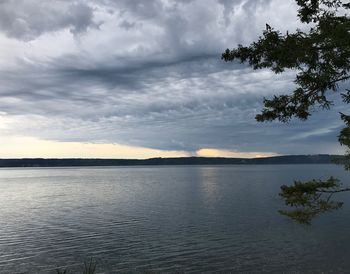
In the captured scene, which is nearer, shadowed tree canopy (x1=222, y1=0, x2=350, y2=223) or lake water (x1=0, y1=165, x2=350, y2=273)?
shadowed tree canopy (x1=222, y1=0, x2=350, y2=223)

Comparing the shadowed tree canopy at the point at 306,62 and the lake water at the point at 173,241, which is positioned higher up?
the shadowed tree canopy at the point at 306,62

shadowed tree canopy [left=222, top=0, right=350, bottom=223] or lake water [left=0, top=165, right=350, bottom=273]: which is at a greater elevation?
shadowed tree canopy [left=222, top=0, right=350, bottom=223]

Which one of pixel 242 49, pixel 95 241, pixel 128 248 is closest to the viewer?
pixel 242 49

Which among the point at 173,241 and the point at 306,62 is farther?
the point at 173,241

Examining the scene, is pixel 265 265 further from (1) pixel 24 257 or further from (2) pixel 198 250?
(1) pixel 24 257

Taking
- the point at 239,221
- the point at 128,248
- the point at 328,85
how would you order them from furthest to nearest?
the point at 239,221, the point at 128,248, the point at 328,85

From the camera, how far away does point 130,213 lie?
63.3m

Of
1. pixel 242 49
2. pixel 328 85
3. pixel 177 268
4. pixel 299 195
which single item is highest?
pixel 242 49

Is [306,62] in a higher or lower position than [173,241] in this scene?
higher

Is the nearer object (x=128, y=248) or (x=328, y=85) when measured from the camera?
(x=328, y=85)

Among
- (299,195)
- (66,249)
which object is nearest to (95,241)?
(66,249)

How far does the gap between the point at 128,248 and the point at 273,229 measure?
787 inches

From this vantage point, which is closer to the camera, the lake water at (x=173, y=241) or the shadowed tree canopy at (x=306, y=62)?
the shadowed tree canopy at (x=306, y=62)

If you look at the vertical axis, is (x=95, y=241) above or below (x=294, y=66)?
below
